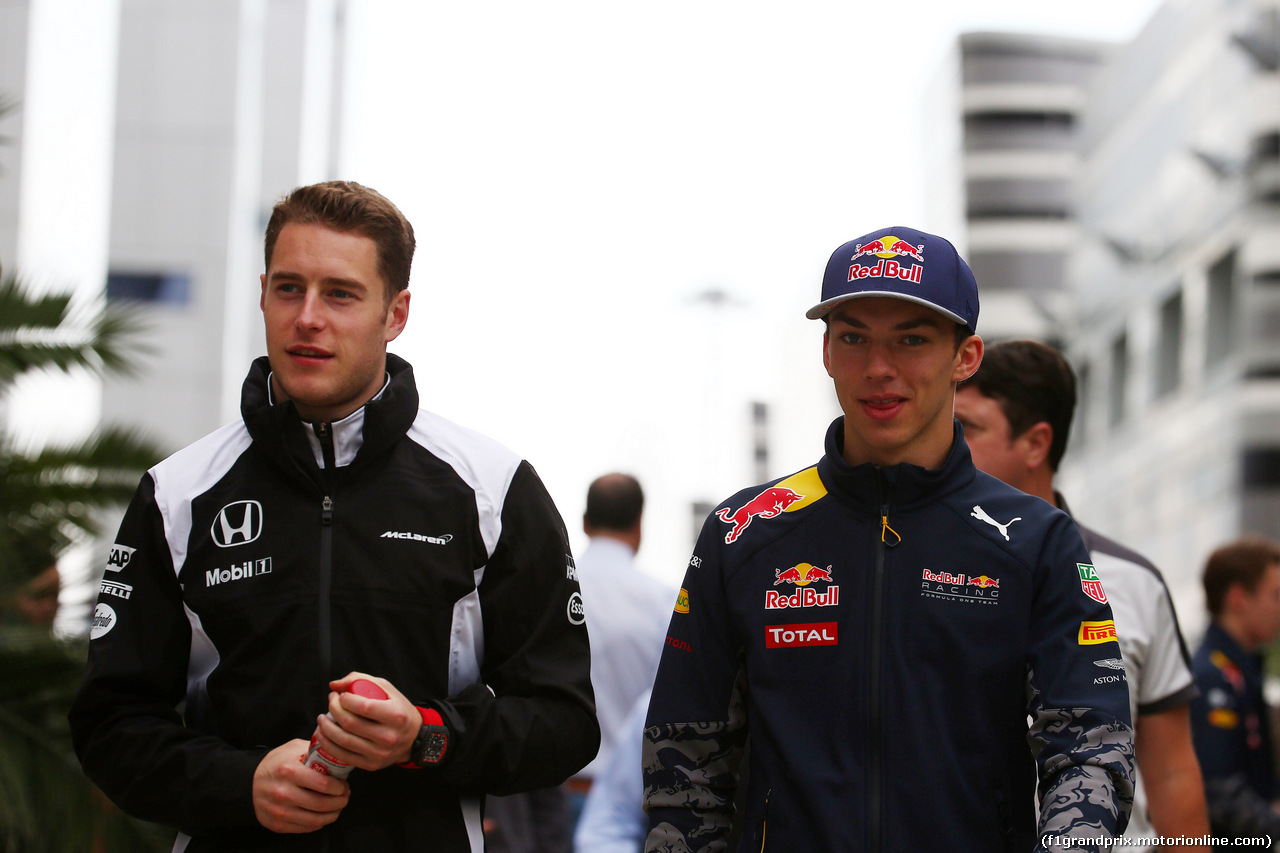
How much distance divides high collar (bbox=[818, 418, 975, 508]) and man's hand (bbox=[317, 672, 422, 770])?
97 cm

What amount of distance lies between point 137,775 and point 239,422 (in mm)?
739

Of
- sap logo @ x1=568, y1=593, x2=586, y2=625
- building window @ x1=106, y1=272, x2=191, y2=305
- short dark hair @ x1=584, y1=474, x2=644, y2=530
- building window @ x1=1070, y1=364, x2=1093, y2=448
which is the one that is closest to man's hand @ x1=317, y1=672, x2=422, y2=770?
sap logo @ x1=568, y1=593, x2=586, y2=625

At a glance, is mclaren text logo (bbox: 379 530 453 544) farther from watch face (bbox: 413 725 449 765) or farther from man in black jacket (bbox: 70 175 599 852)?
watch face (bbox: 413 725 449 765)

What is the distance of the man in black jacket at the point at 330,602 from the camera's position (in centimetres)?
257

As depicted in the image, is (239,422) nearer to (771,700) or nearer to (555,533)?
(555,533)

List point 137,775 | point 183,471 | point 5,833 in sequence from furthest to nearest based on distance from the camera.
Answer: point 5,833 → point 183,471 → point 137,775

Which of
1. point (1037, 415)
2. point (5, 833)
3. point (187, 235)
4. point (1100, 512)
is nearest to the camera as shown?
point (1037, 415)

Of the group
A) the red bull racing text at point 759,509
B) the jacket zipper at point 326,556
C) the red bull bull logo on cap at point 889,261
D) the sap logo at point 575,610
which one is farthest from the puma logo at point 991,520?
the jacket zipper at point 326,556

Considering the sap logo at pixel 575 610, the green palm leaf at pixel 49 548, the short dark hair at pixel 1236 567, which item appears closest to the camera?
the sap logo at pixel 575 610

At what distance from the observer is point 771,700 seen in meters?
2.70

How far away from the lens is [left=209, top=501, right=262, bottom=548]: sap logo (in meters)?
2.68

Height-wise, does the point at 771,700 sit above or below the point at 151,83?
below

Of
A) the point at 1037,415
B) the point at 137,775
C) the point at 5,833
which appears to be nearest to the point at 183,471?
the point at 137,775

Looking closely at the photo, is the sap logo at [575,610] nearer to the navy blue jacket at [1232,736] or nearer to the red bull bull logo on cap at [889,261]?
the red bull bull logo on cap at [889,261]
